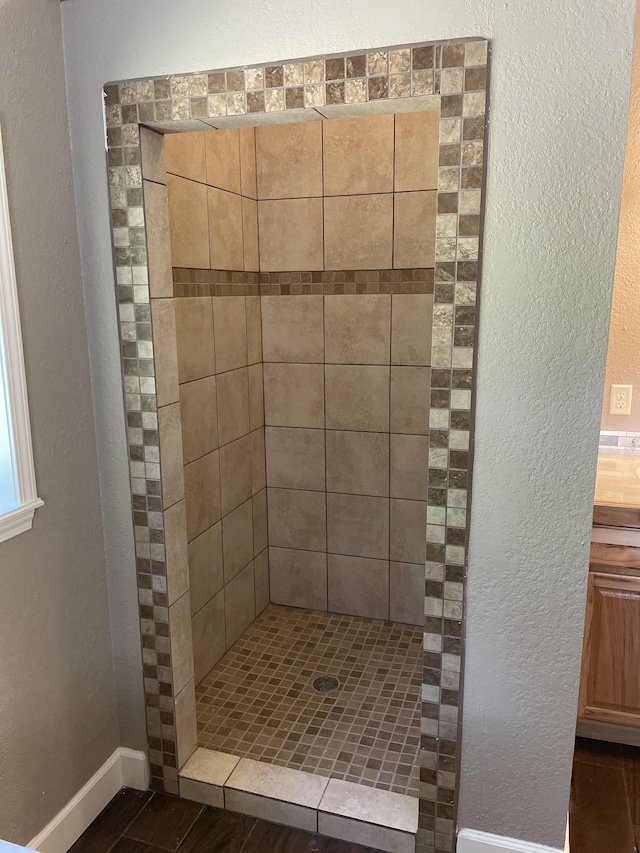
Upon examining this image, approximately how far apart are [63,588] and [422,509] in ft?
5.00

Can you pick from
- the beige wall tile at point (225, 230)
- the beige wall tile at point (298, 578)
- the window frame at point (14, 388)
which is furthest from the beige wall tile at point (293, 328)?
the window frame at point (14, 388)

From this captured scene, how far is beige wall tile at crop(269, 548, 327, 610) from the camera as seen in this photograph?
3.07m

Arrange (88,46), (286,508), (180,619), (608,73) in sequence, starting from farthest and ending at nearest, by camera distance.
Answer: (286,508)
(180,619)
(88,46)
(608,73)

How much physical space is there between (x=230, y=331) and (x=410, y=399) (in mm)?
792

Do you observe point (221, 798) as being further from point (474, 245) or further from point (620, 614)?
point (474, 245)

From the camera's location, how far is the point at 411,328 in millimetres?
2689

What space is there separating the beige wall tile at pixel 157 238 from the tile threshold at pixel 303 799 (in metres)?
1.48

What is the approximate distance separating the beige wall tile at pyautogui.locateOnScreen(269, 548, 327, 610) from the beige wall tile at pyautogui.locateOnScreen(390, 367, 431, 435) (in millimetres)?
745

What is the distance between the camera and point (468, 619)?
5.52 ft

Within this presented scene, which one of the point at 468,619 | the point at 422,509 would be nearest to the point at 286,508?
the point at 422,509

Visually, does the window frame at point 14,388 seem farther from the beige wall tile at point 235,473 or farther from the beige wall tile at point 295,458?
the beige wall tile at point 295,458

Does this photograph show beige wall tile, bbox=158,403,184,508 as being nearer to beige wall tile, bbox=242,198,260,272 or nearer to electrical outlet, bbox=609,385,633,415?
beige wall tile, bbox=242,198,260,272

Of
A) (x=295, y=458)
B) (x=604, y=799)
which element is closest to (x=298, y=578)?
(x=295, y=458)

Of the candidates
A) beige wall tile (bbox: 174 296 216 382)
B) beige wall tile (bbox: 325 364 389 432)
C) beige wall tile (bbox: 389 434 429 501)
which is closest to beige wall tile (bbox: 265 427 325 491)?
beige wall tile (bbox: 325 364 389 432)
